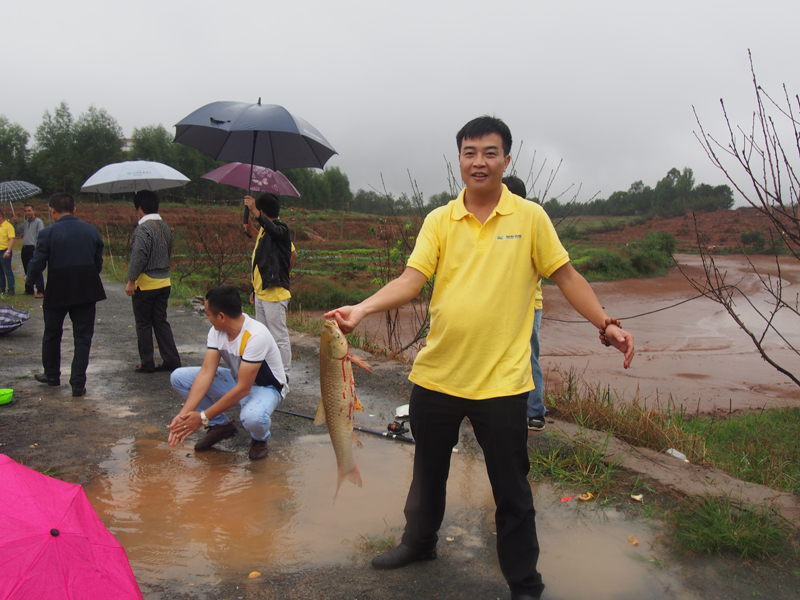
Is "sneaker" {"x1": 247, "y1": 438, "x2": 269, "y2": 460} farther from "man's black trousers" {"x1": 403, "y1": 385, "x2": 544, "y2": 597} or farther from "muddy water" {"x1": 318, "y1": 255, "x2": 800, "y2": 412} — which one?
"muddy water" {"x1": 318, "y1": 255, "x2": 800, "y2": 412}

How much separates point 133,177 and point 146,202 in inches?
42.6

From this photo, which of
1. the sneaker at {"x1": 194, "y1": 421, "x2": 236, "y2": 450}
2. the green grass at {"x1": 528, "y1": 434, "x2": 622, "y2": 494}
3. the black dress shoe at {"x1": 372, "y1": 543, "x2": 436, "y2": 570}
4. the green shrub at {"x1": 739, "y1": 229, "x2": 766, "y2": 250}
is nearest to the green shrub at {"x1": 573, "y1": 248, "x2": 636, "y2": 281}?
the green shrub at {"x1": 739, "y1": 229, "x2": 766, "y2": 250}

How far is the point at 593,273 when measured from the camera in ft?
98.8

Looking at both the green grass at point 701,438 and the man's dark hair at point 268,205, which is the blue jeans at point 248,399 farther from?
the green grass at point 701,438

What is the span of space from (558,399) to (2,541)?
4.49 metres

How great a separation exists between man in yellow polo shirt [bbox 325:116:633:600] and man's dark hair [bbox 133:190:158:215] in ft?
15.6

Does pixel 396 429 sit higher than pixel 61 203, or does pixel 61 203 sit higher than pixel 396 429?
pixel 61 203

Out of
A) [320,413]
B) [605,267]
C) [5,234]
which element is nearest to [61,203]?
[320,413]

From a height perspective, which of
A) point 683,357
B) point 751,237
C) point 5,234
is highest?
point 751,237

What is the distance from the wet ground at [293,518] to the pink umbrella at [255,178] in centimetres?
272

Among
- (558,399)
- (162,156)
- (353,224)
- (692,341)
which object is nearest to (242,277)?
(692,341)

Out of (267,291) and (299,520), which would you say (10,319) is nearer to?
(267,291)

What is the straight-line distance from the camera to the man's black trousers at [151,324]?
20.5ft

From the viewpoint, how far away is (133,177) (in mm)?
7145
